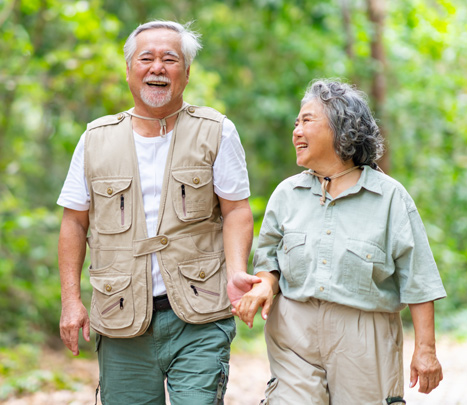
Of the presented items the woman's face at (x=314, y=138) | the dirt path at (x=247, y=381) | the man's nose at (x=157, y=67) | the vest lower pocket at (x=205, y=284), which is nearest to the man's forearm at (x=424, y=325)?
the woman's face at (x=314, y=138)

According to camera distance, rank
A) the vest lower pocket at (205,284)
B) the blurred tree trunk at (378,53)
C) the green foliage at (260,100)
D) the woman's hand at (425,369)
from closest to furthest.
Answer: the woman's hand at (425,369)
the vest lower pocket at (205,284)
the green foliage at (260,100)
the blurred tree trunk at (378,53)

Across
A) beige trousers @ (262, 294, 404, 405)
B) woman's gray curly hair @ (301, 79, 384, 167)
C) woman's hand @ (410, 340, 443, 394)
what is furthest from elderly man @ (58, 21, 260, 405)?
woman's hand @ (410, 340, 443, 394)

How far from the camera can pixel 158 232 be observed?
3.12 meters

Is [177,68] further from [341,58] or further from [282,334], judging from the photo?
[341,58]

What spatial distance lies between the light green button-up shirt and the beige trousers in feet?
0.26

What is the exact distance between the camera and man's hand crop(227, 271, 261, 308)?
2980 millimetres

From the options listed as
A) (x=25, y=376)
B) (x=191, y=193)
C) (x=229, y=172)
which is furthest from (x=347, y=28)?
(x=191, y=193)

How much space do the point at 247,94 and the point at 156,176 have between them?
8.79 metres

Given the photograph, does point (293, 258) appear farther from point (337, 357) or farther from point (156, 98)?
point (156, 98)

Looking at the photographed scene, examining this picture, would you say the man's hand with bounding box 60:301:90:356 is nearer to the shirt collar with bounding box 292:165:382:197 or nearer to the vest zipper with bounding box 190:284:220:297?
the vest zipper with bounding box 190:284:220:297

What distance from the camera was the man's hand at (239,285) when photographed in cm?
298

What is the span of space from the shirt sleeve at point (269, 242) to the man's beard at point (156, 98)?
67cm

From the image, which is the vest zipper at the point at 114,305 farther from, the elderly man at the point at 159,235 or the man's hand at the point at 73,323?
the man's hand at the point at 73,323

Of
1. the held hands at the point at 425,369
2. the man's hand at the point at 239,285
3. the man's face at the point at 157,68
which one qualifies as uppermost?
the man's face at the point at 157,68
